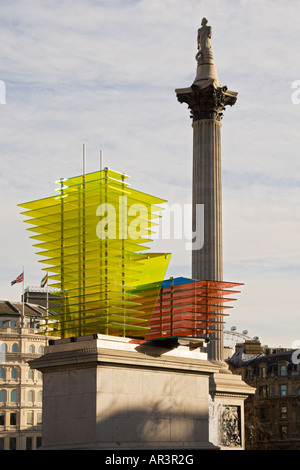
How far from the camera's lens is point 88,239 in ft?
117

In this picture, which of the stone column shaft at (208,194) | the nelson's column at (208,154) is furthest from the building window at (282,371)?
the stone column shaft at (208,194)

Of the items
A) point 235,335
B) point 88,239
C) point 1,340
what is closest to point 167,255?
point 88,239

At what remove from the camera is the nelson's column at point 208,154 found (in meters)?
57.8

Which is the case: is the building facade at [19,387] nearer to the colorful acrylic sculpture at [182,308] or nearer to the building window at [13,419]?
the building window at [13,419]

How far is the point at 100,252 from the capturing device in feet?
115

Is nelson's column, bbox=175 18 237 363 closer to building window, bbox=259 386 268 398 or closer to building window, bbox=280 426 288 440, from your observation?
building window, bbox=280 426 288 440

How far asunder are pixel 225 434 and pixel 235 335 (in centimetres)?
11916

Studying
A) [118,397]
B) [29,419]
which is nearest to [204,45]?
[118,397]

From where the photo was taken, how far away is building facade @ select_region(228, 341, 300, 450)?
127 m

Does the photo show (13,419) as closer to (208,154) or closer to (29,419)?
(29,419)

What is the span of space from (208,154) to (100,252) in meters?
25.2

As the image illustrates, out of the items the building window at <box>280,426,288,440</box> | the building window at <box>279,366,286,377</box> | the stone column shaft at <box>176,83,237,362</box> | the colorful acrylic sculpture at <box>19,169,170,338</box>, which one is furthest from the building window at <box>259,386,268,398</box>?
the colorful acrylic sculpture at <box>19,169,170,338</box>

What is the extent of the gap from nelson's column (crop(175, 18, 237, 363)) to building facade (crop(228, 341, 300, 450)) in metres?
67.5
